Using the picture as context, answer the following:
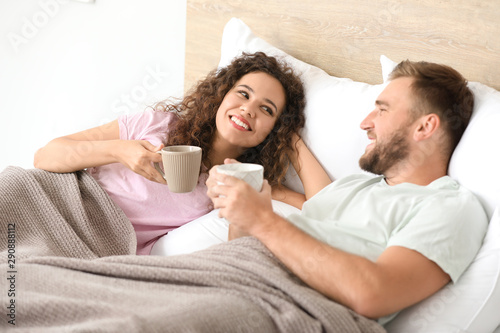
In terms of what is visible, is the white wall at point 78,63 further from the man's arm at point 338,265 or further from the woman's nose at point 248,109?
the man's arm at point 338,265

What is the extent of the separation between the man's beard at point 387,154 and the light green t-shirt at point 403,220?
0.05 m

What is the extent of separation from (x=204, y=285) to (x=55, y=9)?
6.95 ft

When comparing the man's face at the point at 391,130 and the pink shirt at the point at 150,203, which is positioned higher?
the man's face at the point at 391,130

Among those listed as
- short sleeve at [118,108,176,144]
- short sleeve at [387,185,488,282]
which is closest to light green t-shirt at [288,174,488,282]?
short sleeve at [387,185,488,282]

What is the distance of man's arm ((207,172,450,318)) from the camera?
0.97m

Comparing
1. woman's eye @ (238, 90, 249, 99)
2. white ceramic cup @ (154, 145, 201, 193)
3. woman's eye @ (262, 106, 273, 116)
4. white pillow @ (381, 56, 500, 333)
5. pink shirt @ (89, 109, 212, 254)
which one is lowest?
pink shirt @ (89, 109, 212, 254)

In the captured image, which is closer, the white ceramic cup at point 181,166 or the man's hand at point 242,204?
the man's hand at point 242,204

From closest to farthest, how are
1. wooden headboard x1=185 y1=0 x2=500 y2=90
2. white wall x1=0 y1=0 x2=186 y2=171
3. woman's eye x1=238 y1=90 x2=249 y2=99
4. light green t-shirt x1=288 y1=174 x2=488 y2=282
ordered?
light green t-shirt x1=288 y1=174 x2=488 y2=282 < wooden headboard x1=185 y1=0 x2=500 y2=90 < woman's eye x1=238 y1=90 x2=249 y2=99 < white wall x1=0 y1=0 x2=186 y2=171

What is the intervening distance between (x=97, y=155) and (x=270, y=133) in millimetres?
521

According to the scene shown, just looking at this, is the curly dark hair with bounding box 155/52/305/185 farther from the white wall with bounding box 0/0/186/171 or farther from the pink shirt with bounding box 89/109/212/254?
the white wall with bounding box 0/0/186/171

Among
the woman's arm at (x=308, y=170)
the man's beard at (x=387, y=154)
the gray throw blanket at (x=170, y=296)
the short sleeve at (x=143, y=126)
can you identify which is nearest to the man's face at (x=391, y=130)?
the man's beard at (x=387, y=154)

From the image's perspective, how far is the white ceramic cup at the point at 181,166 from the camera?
1296 mm

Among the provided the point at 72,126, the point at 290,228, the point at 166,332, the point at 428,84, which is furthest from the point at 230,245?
the point at 72,126

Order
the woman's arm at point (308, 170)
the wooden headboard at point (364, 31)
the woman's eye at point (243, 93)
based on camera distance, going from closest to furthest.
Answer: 1. the wooden headboard at point (364, 31)
2. the woman's arm at point (308, 170)
3. the woman's eye at point (243, 93)
